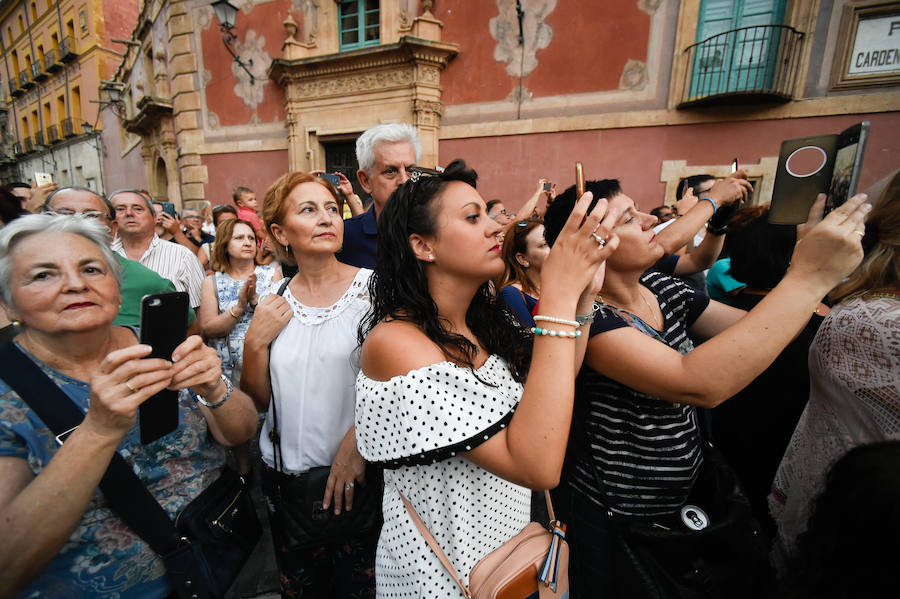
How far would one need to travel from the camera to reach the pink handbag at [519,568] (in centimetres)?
106

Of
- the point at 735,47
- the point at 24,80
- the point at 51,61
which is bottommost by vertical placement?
the point at 735,47

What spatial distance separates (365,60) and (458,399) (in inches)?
367

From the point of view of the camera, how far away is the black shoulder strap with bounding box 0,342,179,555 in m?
1.05

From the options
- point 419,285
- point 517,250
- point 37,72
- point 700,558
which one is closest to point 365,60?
point 517,250

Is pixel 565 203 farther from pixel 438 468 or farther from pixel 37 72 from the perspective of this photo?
pixel 37 72

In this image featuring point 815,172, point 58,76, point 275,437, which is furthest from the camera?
point 58,76

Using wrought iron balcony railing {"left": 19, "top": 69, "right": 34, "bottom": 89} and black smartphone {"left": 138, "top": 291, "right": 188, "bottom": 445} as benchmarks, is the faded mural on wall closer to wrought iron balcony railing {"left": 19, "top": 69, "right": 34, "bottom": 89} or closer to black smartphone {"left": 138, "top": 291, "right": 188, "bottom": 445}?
black smartphone {"left": 138, "top": 291, "right": 188, "bottom": 445}

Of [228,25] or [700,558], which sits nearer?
[700,558]

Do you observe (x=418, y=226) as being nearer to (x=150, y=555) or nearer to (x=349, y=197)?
(x=150, y=555)

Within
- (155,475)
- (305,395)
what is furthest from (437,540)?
(155,475)

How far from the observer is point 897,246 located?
108 centimetres

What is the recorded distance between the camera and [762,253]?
2.00 m

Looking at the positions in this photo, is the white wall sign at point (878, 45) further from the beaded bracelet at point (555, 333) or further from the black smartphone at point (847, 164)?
the beaded bracelet at point (555, 333)

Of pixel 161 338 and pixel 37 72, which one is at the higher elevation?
pixel 37 72
